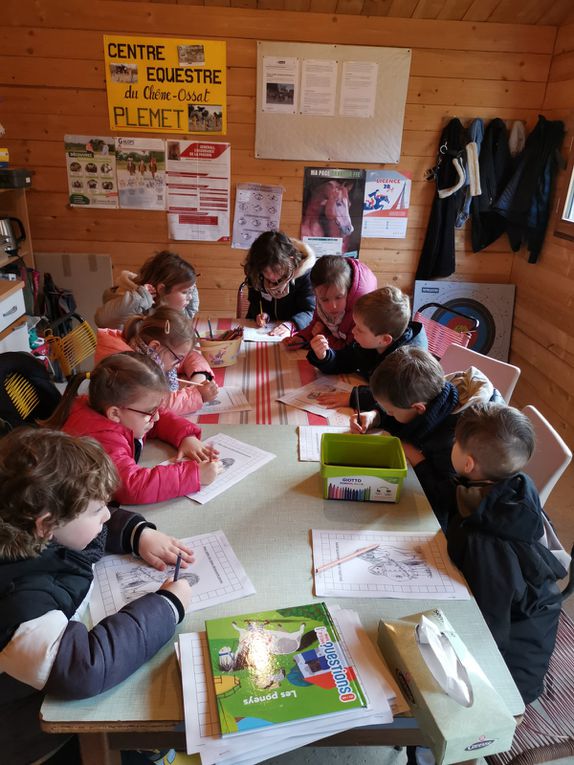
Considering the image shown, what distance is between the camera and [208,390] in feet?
5.56

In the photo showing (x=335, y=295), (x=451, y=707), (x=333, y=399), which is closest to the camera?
(x=451, y=707)

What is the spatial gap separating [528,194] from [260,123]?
1.69m

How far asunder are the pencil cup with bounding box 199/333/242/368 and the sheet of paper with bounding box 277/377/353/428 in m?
0.29

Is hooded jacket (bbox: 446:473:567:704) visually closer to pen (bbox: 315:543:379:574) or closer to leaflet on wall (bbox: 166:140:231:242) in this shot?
pen (bbox: 315:543:379:574)

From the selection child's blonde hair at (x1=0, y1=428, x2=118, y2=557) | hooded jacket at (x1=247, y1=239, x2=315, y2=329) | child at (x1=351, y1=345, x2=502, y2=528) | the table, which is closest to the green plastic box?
the table

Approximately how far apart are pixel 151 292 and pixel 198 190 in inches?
62.1

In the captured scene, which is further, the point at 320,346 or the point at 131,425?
the point at 320,346

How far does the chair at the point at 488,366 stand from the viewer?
1.89 metres

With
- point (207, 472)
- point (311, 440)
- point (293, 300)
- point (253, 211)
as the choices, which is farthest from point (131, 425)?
point (253, 211)

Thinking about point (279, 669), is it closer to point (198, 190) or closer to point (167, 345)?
point (167, 345)

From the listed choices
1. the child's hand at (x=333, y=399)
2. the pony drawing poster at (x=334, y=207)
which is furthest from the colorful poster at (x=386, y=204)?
the child's hand at (x=333, y=399)

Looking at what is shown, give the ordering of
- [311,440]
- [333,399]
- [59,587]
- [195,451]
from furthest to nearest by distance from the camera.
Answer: [333,399]
[311,440]
[195,451]
[59,587]

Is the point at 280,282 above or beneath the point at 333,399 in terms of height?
Result: above

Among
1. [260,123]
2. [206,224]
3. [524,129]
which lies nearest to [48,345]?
[206,224]
